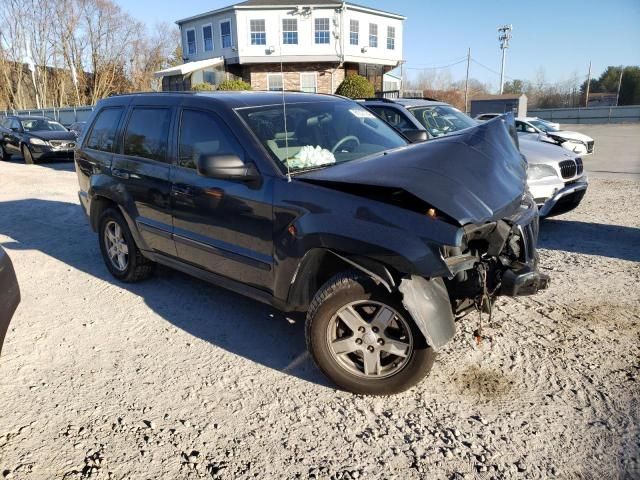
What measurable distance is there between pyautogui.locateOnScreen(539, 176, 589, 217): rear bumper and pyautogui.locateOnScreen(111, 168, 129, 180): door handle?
4824 mm

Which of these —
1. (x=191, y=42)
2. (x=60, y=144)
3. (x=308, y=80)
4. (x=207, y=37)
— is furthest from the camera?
(x=191, y=42)

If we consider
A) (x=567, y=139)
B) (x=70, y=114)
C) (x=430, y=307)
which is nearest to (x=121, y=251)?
(x=430, y=307)

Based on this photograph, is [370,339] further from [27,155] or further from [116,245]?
[27,155]

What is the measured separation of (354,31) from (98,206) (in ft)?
106

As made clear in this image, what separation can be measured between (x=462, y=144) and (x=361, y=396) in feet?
5.86

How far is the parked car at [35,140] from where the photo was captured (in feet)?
50.7

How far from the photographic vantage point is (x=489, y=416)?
2840 millimetres

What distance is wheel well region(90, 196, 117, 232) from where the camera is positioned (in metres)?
5.04

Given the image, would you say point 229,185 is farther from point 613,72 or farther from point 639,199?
point 613,72

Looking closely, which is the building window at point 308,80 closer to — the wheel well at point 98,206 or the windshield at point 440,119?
the windshield at point 440,119

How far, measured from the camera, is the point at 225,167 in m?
3.24

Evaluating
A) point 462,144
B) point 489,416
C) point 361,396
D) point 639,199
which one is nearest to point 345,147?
point 462,144

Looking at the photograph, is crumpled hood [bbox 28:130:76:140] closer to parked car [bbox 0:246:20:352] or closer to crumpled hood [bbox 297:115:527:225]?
parked car [bbox 0:246:20:352]

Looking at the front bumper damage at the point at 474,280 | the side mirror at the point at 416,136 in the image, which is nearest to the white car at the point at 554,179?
the side mirror at the point at 416,136
